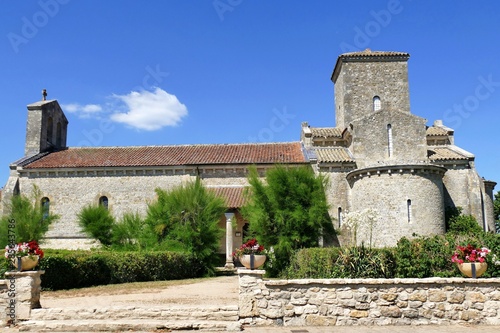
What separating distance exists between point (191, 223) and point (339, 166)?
10875mm

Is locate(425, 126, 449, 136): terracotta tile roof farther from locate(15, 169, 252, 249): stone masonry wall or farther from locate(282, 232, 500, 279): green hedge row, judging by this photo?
locate(282, 232, 500, 279): green hedge row

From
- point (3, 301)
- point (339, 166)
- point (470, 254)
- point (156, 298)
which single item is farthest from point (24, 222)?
point (470, 254)

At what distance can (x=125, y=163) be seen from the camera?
30.8 m

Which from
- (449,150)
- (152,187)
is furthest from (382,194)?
(152,187)

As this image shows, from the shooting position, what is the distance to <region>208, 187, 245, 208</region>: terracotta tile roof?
27.3 meters

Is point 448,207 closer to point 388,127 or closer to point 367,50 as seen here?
point 388,127

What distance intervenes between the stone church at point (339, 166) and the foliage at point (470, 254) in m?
12.0

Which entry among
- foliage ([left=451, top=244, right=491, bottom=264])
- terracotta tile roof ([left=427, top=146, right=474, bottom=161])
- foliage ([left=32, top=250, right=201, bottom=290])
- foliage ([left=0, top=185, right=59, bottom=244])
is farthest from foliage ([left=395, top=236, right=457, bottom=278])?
foliage ([left=0, top=185, right=59, bottom=244])

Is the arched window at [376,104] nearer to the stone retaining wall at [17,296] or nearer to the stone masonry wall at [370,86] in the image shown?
the stone masonry wall at [370,86]

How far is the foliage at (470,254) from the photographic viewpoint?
10.8m

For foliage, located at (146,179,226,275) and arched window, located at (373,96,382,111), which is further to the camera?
arched window, located at (373,96,382,111)

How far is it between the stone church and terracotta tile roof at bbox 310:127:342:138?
0.29 ft

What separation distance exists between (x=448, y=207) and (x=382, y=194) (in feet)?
20.8

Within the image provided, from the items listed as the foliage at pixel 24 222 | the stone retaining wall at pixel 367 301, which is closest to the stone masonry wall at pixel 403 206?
the stone retaining wall at pixel 367 301
